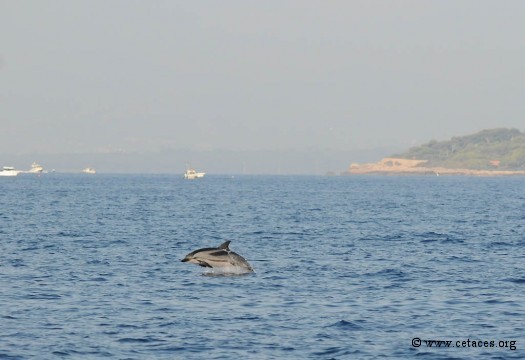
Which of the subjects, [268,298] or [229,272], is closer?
[268,298]

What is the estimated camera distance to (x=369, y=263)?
44531mm

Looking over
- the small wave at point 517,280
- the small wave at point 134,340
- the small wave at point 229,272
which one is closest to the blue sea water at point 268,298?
the small wave at point 134,340

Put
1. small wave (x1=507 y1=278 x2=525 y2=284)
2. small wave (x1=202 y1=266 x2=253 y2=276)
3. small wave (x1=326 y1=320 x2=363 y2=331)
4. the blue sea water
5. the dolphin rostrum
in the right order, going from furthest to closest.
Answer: small wave (x1=202 y1=266 x2=253 y2=276) → the dolphin rostrum → small wave (x1=507 y1=278 x2=525 y2=284) → small wave (x1=326 y1=320 x2=363 y2=331) → the blue sea water

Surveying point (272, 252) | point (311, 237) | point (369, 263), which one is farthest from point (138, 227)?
point (369, 263)

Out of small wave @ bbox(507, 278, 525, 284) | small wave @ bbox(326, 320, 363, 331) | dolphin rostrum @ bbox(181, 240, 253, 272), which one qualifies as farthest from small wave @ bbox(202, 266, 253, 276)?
small wave @ bbox(326, 320, 363, 331)

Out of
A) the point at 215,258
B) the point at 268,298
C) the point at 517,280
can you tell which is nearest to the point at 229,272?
the point at 215,258

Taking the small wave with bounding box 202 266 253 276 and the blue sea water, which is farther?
the small wave with bounding box 202 266 253 276

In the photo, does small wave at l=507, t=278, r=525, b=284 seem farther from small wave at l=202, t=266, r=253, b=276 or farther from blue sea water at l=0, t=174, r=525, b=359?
small wave at l=202, t=266, r=253, b=276

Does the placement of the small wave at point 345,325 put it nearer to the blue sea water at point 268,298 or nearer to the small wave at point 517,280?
the blue sea water at point 268,298

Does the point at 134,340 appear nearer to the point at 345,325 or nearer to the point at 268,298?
the point at 345,325

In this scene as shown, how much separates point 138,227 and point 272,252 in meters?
23.8

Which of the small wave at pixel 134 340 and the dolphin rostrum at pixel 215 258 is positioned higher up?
the dolphin rostrum at pixel 215 258

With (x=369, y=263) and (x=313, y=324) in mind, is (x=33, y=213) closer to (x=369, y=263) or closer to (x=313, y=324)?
(x=369, y=263)

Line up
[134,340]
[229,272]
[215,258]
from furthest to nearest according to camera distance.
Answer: [229,272], [215,258], [134,340]
